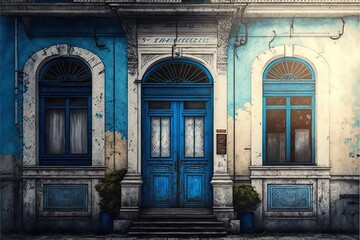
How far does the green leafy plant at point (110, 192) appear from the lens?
29.2ft

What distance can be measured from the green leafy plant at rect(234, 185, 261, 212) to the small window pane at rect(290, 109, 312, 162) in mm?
1384

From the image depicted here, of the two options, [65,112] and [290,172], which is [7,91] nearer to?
[65,112]

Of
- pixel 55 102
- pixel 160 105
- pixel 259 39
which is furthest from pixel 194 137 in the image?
pixel 55 102

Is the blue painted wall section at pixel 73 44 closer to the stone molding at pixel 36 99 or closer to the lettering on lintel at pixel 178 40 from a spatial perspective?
the stone molding at pixel 36 99

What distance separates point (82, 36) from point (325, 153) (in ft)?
21.6

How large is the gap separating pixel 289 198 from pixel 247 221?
117cm

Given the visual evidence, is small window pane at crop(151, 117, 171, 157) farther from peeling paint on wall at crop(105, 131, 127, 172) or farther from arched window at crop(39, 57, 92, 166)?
arched window at crop(39, 57, 92, 166)

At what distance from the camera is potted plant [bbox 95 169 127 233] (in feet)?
29.2

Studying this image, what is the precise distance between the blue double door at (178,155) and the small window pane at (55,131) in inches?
81.0

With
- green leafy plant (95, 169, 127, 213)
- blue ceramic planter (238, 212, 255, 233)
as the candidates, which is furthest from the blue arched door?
blue ceramic planter (238, 212, 255, 233)

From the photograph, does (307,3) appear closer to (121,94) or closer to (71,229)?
(121,94)

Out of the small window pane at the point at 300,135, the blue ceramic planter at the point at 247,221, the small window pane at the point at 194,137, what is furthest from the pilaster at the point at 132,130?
the small window pane at the point at 300,135

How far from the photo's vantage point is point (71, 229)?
357 inches

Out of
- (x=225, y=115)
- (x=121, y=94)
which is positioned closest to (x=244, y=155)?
(x=225, y=115)
